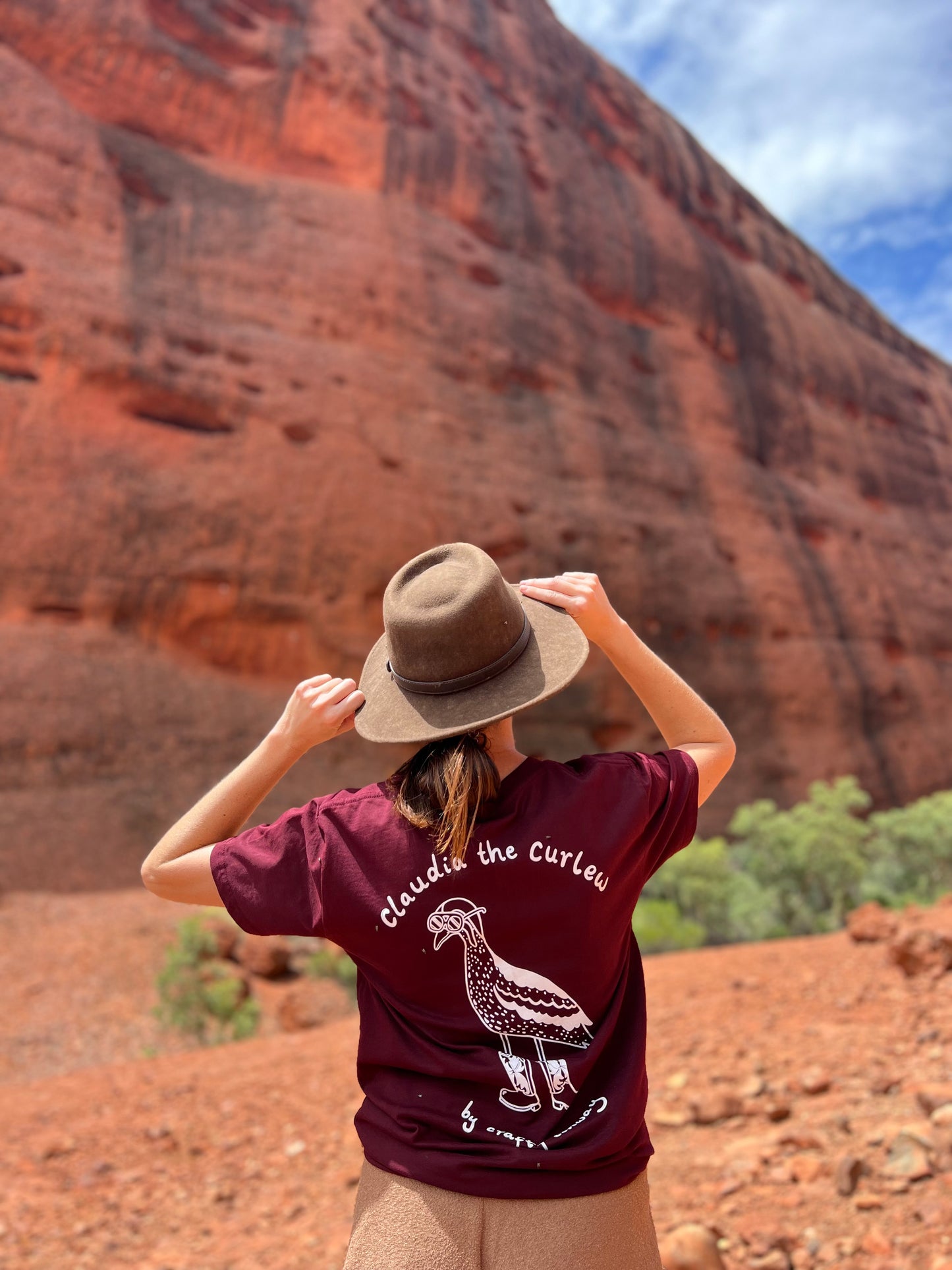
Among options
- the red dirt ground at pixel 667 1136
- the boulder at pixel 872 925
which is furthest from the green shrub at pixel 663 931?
the boulder at pixel 872 925

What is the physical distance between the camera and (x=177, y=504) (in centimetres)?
1055

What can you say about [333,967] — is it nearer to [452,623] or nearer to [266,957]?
[266,957]

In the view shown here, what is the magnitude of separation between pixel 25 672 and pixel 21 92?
6998 mm

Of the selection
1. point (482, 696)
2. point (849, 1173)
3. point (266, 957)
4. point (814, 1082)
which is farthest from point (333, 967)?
point (482, 696)

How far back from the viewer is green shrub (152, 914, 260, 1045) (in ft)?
20.7

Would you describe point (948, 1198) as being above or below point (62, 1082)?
above

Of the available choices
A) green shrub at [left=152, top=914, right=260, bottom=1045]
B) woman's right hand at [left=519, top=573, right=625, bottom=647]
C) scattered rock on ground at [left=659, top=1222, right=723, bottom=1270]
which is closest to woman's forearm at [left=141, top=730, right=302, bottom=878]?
woman's right hand at [left=519, top=573, right=625, bottom=647]

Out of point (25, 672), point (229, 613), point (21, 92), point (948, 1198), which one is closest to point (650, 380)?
point (229, 613)

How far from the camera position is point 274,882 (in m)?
1.26

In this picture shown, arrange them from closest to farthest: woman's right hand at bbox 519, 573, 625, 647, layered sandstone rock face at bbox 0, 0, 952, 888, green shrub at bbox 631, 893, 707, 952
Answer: woman's right hand at bbox 519, 573, 625, 647 < green shrub at bbox 631, 893, 707, 952 < layered sandstone rock face at bbox 0, 0, 952, 888

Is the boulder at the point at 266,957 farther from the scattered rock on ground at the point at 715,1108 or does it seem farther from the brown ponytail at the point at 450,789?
the brown ponytail at the point at 450,789

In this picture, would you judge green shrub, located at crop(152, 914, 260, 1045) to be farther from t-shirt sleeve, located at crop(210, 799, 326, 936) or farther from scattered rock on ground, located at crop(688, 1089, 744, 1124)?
t-shirt sleeve, located at crop(210, 799, 326, 936)

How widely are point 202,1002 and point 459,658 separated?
600 centimetres

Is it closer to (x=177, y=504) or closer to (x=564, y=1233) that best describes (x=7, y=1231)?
(x=564, y=1233)
